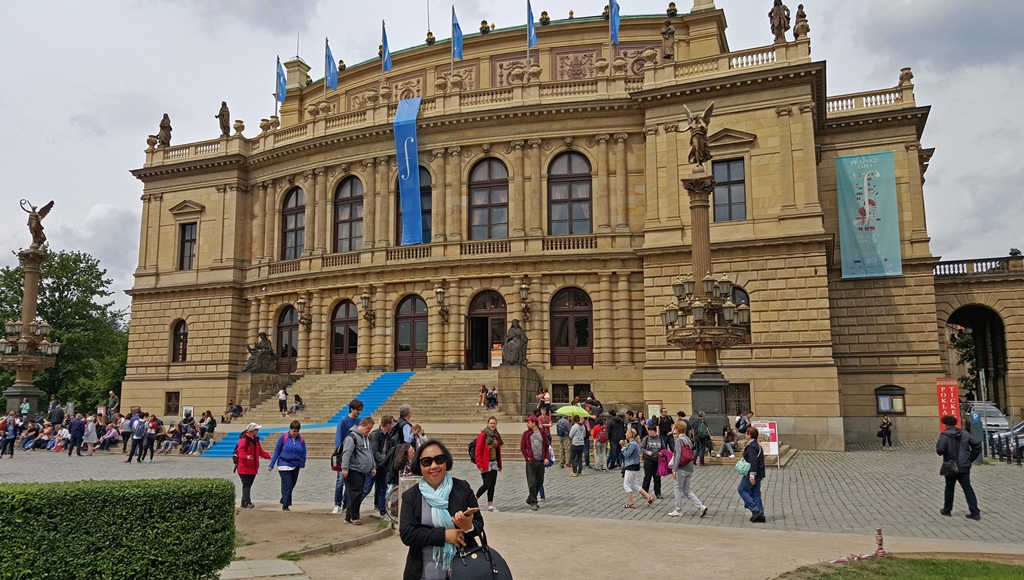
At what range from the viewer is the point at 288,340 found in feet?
138

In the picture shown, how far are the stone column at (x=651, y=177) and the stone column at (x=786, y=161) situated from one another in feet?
17.2

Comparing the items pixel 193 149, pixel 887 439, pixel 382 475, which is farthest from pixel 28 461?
pixel 887 439

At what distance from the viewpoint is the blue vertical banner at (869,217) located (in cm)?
3534

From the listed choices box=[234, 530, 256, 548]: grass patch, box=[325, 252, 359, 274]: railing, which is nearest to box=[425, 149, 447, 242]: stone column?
box=[325, 252, 359, 274]: railing

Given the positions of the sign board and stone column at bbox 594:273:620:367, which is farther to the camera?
stone column at bbox 594:273:620:367

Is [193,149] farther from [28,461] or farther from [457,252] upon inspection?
[28,461]

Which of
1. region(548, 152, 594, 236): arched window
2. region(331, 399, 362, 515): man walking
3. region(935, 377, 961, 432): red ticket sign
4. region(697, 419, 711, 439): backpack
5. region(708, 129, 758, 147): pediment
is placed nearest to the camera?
region(331, 399, 362, 515): man walking

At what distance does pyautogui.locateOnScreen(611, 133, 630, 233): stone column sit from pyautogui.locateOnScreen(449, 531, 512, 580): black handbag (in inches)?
1244

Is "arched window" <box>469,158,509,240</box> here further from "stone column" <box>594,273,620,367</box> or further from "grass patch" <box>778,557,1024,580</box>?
"grass patch" <box>778,557,1024,580</box>

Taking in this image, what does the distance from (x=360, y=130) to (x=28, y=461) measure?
69.9 feet

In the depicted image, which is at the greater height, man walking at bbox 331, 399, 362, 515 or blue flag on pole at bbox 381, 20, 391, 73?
blue flag on pole at bbox 381, 20, 391, 73

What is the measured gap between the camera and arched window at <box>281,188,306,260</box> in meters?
42.6

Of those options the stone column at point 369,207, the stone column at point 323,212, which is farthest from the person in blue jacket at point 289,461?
the stone column at point 323,212

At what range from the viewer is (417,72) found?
45719 millimetres
